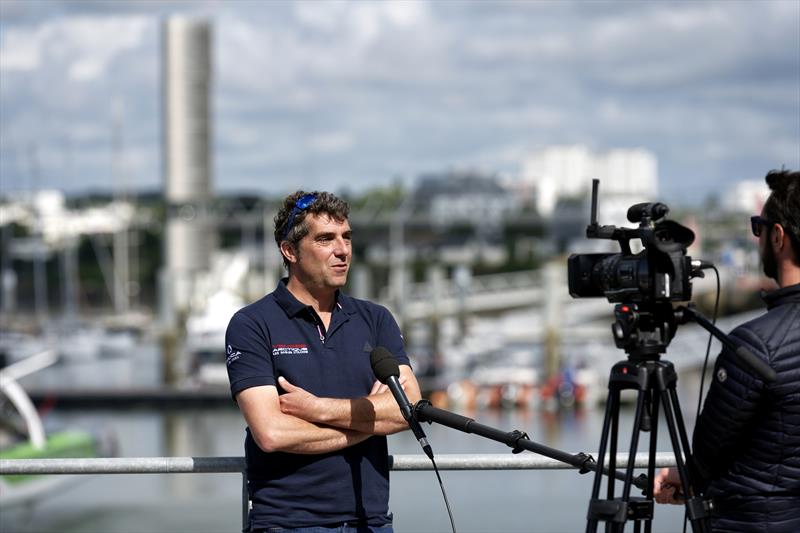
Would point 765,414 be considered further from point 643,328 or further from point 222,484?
point 222,484

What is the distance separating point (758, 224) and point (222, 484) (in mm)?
22578

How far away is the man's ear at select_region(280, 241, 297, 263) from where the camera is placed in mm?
3914

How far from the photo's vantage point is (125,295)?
92.9m

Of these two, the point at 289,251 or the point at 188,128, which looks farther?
the point at 188,128

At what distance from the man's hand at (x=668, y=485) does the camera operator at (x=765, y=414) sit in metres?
0.23

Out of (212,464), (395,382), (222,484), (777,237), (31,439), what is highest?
(777,237)

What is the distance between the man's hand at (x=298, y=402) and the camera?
366 cm

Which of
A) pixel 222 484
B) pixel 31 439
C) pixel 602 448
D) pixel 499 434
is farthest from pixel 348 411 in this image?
pixel 31 439

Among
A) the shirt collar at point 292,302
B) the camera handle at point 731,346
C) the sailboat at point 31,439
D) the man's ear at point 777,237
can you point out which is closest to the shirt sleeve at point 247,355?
the shirt collar at point 292,302

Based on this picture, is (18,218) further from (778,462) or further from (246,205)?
(778,462)

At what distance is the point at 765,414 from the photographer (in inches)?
123

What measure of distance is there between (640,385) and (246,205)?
116 m

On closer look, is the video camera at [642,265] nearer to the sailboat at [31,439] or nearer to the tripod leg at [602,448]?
the tripod leg at [602,448]

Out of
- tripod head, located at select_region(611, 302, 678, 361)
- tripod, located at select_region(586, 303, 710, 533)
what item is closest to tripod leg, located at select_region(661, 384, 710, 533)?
tripod, located at select_region(586, 303, 710, 533)
